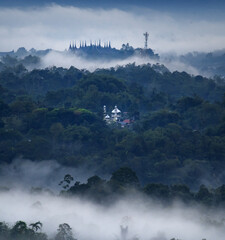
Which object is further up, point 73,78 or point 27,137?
point 73,78

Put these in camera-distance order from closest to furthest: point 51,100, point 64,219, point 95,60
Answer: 1. point 64,219
2. point 51,100
3. point 95,60

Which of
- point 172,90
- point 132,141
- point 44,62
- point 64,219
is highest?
point 44,62

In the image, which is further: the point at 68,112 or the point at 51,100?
the point at 51,100

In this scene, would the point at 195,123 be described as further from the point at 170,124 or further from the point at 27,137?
the point at 27,137

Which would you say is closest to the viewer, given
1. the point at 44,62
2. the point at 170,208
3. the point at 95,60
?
the point at 170,208

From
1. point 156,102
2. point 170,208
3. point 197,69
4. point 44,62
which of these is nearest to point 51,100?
point 156,102

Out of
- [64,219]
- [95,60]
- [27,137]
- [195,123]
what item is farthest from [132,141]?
[95,60]

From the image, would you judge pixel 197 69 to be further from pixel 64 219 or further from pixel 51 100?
pixel 64 219

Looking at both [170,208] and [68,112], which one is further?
[68,112]

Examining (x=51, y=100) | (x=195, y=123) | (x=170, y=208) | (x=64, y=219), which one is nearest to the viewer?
(x=64, y=219)

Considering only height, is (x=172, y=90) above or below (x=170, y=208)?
above
